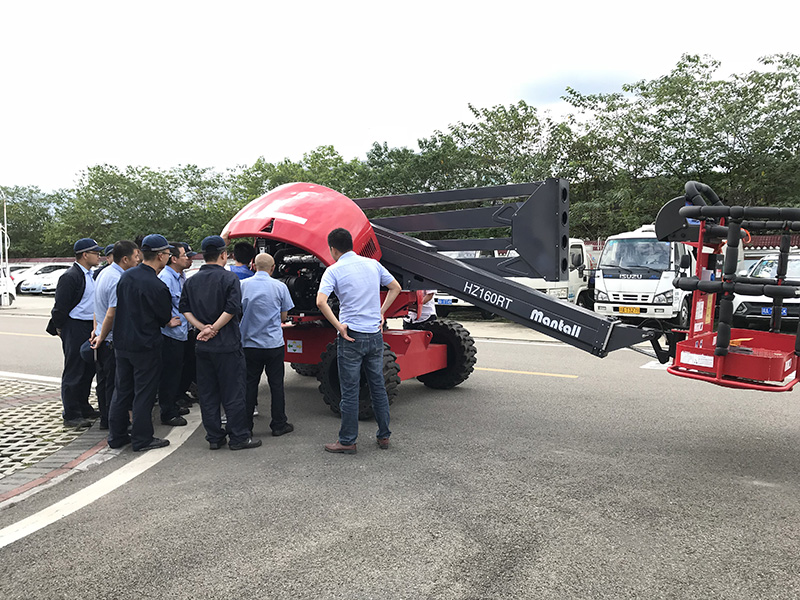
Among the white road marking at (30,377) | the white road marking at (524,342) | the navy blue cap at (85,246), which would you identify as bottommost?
the white road marking at (30,377)

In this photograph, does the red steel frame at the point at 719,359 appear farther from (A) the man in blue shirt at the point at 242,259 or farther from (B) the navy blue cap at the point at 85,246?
(B) the navy blue cap at the point at 85,246

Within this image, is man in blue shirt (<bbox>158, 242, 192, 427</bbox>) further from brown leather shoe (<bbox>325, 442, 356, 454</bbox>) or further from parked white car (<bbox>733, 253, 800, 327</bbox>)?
parked white car (<bbox>733, 253, 800, 327</bbox>)

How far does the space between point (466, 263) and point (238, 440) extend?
2800 mm

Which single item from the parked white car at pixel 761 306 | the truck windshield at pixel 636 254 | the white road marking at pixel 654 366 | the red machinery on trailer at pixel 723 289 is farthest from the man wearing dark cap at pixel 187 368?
the truck windshield at pixel 636 254

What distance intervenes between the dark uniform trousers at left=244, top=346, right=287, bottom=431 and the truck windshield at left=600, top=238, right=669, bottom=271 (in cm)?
1029

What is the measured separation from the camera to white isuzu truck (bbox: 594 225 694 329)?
43.0 feet

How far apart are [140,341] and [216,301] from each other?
2.32 feet

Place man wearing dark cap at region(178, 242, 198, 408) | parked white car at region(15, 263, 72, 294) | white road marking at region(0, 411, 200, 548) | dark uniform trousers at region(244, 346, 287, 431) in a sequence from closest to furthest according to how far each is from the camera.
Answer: white road marking at region(0, 411, 200, 548) < dark uniform trousers at region(244, 346, 287, 431) < man wearing dark cap at region(178, 242, 198, 408) < parked white car at region(15, 263, 72, 294)

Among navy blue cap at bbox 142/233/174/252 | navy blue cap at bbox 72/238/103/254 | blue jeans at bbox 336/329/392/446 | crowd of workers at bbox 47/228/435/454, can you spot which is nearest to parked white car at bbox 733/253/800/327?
blue jeans at bbox 336/329/392/446

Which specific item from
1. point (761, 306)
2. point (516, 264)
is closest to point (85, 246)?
point (516, 264)

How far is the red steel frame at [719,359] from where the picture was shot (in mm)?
4371

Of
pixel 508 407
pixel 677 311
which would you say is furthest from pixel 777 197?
pixel 508 407

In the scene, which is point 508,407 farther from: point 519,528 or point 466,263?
point 519,528

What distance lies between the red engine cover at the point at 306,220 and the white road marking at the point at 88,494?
2.06m
